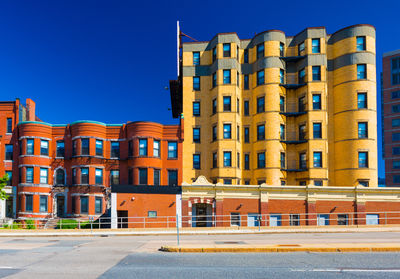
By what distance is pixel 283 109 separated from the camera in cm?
4253

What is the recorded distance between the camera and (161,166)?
40.7 metres

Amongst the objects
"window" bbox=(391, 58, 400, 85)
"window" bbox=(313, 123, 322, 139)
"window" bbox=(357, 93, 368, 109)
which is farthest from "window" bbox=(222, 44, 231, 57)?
"window" bbox=(391, 58, 400, 85)

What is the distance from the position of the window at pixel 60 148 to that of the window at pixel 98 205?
280 inches

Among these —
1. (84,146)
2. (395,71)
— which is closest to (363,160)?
(84,146)

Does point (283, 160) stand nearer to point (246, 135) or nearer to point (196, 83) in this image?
point (246, 135)

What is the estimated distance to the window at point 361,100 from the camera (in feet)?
129

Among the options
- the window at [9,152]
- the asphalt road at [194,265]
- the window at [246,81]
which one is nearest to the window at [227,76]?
the window at [246,81]

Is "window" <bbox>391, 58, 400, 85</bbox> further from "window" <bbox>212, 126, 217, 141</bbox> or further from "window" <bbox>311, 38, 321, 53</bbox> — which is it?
"window" <bbox>212, 126, 217, 141</bbox>

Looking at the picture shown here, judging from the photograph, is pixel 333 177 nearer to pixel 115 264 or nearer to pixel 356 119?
pixel 356 119

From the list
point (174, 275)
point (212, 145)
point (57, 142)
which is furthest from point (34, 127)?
point (174, 275)

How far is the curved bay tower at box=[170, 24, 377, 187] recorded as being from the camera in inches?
1559

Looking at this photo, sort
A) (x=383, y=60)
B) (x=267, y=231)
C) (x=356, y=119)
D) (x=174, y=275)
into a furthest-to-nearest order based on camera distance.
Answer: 1. (x=383, y=60)
2. (x=356, y=119)
3. (x=267, y=231)
4. (x=174, y=275)

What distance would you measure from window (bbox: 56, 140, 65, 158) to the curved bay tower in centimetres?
1478

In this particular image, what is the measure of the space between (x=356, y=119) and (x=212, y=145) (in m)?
17.0
